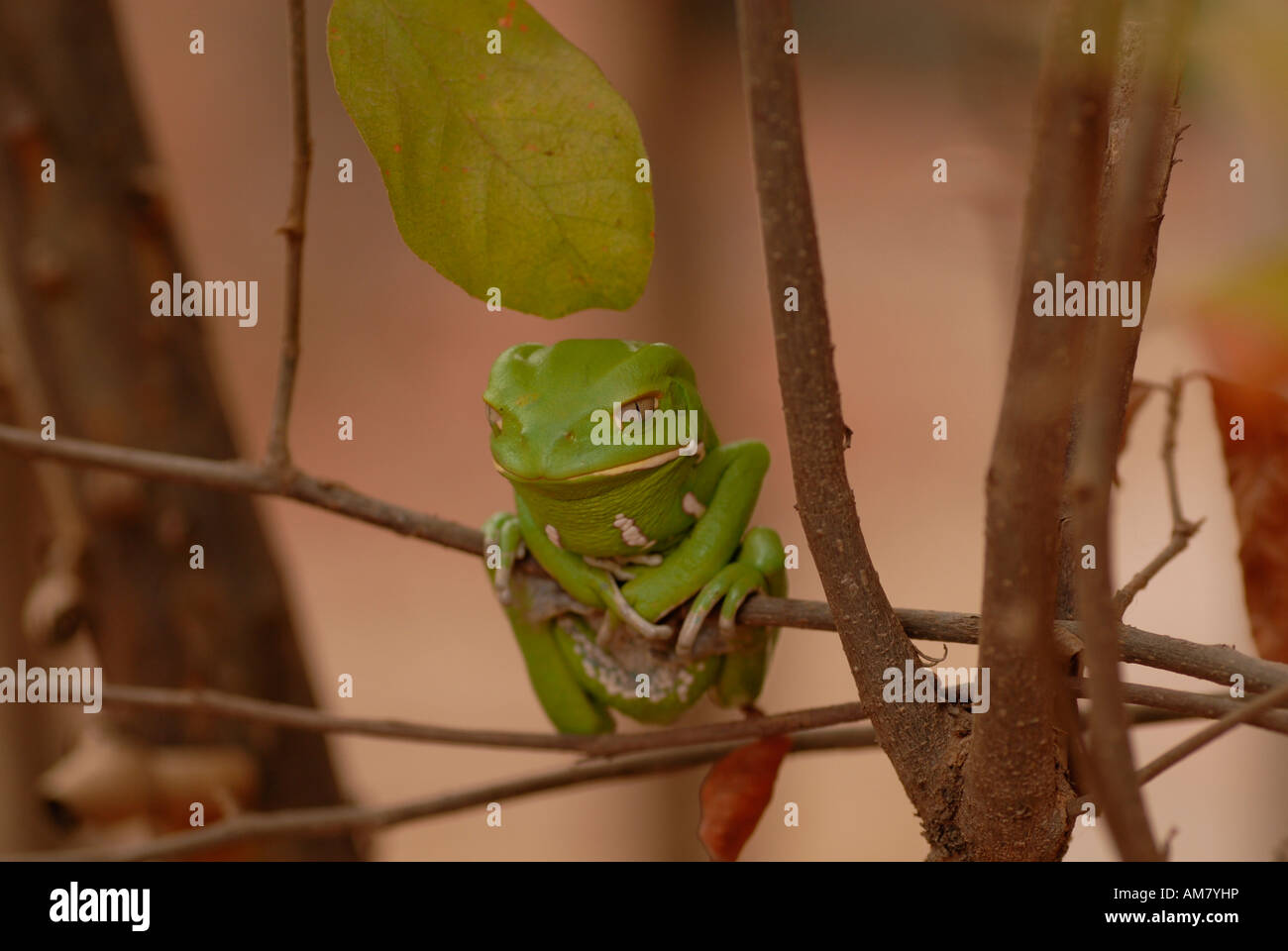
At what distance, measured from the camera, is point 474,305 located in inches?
107

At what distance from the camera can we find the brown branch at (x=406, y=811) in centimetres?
89

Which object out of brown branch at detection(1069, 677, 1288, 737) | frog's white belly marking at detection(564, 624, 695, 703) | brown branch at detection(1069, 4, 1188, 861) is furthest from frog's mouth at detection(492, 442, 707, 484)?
brown branch at detection(1069, 4, 1188, 861)

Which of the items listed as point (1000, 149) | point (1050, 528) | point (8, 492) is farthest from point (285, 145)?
point (1050, 528)

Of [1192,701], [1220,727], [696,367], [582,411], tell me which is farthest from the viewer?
[696,367]

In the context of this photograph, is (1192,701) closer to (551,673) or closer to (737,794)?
(737,794)

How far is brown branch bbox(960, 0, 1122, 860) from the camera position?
1.41 ft

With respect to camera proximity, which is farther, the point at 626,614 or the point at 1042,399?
the point at 626,614

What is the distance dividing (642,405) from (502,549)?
0.20 m

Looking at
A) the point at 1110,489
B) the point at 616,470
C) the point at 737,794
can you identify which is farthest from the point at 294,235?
the point at 1110,489

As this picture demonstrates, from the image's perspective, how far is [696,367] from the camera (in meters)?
2.39

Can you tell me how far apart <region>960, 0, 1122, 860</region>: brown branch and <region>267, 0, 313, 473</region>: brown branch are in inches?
22.1

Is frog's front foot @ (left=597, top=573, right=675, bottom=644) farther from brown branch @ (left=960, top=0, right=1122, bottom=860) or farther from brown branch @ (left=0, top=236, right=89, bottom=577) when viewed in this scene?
brown branch @ (left=0, top=236, right=89, bottom=577)

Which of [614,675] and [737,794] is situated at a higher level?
[614,675]

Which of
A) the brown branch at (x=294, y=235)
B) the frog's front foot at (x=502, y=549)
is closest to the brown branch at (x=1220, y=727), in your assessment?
the frog's front foot at (x=502, y=549)
